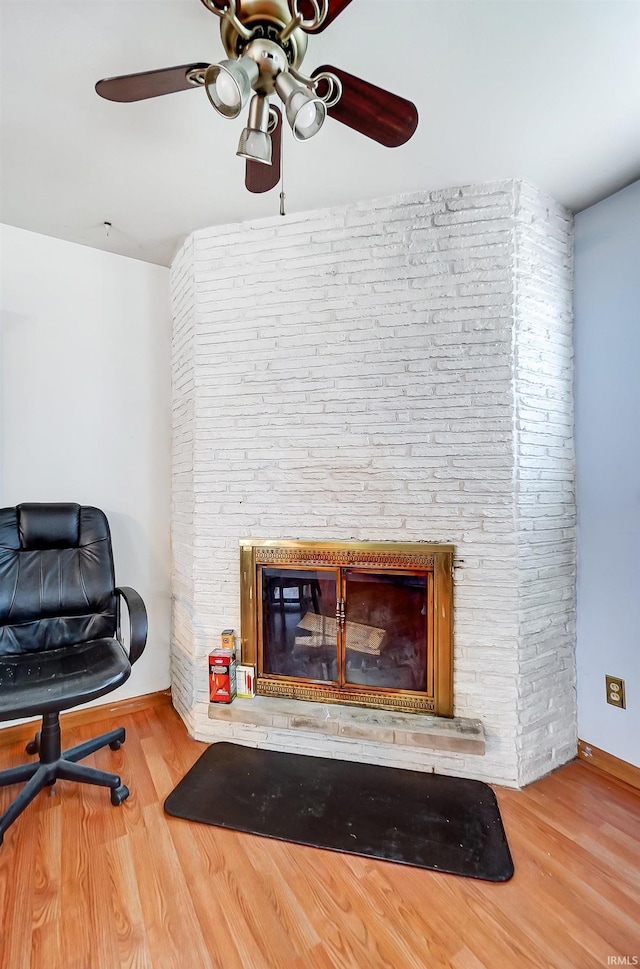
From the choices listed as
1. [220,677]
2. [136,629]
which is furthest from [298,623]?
[136,629]

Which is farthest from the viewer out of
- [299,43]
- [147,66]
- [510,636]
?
[510,636]

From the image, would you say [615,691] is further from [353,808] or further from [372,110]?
[372,110]

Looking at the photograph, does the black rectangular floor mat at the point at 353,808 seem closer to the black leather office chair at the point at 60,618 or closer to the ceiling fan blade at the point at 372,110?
the black leather office chair at the point at 60,618

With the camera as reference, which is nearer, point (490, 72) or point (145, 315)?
point (490, 72)

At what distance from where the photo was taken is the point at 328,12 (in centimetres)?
91

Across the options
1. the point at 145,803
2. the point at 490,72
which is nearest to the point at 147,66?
the point at 490,72

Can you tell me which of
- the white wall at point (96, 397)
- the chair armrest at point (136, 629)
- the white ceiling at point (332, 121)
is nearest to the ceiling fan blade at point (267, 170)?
the white ceiling at point (332, 121)

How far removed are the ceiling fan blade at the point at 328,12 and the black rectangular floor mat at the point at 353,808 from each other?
2.25 meters

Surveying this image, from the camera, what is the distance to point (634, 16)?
1.11 meters

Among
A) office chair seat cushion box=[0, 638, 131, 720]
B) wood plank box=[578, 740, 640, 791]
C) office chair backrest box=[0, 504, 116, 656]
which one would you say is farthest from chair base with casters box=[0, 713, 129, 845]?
wood plank box=[578, 740, 640, 791]

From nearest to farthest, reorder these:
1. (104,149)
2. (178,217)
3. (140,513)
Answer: (104,149)
(178,217)
(140,513)

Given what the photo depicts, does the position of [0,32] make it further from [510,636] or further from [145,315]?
[510,636]

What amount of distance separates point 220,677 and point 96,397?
153 cm

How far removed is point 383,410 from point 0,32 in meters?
1.58
